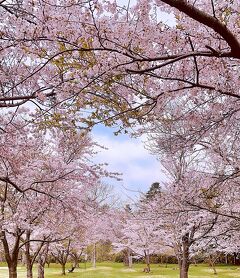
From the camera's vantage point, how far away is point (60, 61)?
4305 millimetres

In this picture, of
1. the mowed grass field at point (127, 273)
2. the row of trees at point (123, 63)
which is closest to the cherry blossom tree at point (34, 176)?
the row of trees at point (123, 63)

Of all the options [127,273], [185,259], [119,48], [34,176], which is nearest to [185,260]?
[185,259]

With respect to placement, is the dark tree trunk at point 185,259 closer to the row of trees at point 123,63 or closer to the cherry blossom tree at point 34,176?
the cherry blossom tree at point 34,176

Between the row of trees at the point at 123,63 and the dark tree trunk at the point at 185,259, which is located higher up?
the row of trees at the point at 123,63

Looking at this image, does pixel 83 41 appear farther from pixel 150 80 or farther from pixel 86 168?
pixel 86 168

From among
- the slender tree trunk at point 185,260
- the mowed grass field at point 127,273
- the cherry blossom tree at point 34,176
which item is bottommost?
the mowed grass field at point 127,273

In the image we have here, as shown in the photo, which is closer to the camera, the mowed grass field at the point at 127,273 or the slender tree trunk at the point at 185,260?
the slender tree trunk at the point at 185,260

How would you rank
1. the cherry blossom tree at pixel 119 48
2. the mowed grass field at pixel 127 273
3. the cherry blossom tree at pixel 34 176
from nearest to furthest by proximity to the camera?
the cherry blossom tree at pixel 119 48
the cherry blossom tree at pixel 34 176
the mowed grass field at pixel 127 273

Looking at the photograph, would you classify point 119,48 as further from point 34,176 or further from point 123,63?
point 34,176

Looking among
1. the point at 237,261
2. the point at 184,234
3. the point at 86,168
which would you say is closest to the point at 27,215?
the point at 86,168

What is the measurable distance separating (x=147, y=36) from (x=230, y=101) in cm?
222

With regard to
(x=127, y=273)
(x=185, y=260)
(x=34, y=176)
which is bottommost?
(x=127, y=273)

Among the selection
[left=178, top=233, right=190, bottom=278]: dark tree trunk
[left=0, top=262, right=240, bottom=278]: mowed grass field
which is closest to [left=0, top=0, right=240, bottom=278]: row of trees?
[left=178, top=233, right=190, bottom=278]: dark tree trunk

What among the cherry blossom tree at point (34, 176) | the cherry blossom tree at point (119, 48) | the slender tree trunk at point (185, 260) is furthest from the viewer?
the slender tree trunk at point (185, 260)
